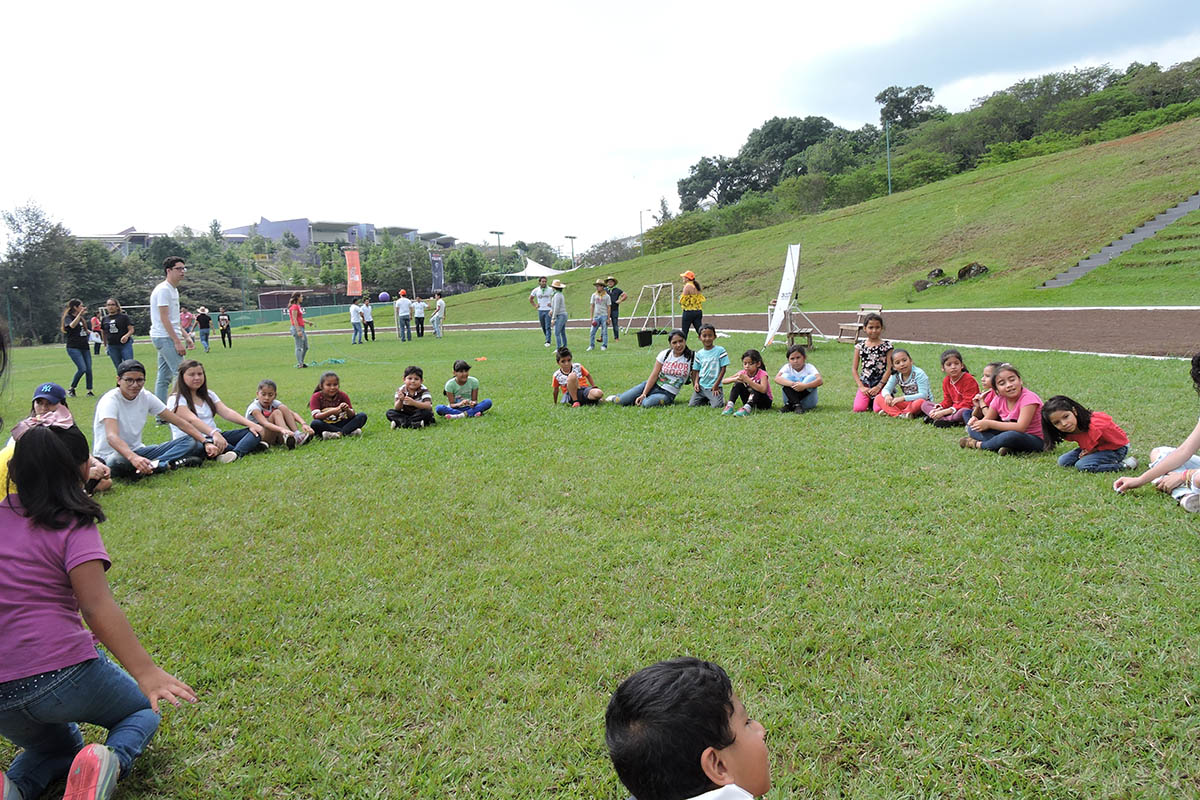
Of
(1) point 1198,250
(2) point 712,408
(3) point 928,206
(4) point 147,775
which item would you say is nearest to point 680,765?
(4) point 147,775

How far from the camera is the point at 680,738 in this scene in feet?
5.16

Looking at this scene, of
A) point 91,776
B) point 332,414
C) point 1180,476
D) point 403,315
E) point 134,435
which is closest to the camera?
point 91,776

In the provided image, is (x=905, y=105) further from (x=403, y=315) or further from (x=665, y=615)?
(x=665, y=615)

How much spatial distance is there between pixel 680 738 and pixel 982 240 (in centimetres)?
3371

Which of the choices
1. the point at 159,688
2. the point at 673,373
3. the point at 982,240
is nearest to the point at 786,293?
the point at 673,373

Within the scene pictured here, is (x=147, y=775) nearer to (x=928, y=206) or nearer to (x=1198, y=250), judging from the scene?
(x=1198, y=250)

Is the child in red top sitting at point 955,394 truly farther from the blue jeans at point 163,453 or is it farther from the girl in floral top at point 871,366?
the blue jeans at point 163,453

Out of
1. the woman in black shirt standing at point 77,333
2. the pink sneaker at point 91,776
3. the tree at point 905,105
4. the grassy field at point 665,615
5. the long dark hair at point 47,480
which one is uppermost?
the tree at point 905,105

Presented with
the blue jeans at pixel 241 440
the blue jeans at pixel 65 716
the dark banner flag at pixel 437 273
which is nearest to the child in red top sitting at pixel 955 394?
the blue jeans at pixel 65 716

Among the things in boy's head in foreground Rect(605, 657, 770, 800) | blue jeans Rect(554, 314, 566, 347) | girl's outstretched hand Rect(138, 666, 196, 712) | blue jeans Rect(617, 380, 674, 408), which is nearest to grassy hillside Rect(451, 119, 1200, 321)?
blue jeans Rect(554, 314, 566, 347)

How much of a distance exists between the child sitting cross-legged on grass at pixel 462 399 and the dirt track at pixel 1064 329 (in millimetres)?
10150

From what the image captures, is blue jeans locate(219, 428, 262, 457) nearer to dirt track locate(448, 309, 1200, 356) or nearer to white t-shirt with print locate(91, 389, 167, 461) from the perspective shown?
white t-shirt with print locate(91, 389, 167, 461)

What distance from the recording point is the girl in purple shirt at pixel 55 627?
2.21 m

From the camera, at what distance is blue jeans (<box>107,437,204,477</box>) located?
6.37m
